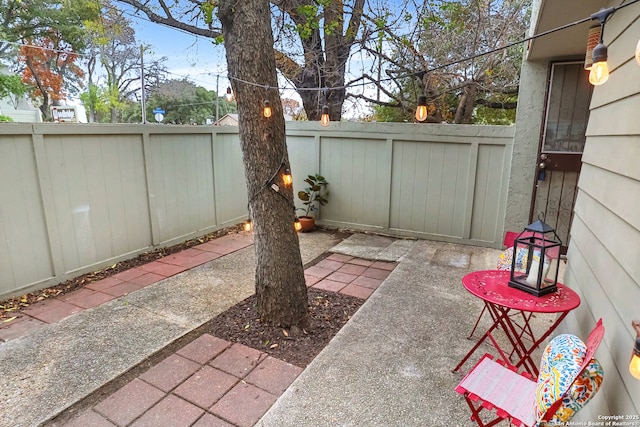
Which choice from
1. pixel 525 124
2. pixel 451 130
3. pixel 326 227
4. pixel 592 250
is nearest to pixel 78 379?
pixel 592 250

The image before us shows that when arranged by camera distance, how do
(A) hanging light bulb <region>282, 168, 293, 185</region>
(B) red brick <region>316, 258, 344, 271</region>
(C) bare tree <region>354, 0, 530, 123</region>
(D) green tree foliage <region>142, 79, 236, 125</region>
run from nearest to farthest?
(A) hanging light bulb <region>282, 168, 293, 185</region> → (B) red brick <region>316, 258, 344, 271</region> → (C) bare tree <region>354, 0, 530, 123</region> → (D) green tree foliage <region>142, 79, 236, 125</region>

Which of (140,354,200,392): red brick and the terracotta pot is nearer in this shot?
(140,354,200,392): red brick

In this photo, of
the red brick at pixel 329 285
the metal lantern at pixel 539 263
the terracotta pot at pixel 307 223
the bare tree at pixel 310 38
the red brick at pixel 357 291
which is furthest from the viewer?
the bare tree at pixel 310 38

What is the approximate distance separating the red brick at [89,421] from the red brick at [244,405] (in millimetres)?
488

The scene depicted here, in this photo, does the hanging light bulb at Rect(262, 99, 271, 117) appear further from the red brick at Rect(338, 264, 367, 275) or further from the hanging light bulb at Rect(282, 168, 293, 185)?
the red brick at Rect(338, 264, 367, 275)

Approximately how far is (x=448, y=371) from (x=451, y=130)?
3082 millimetres

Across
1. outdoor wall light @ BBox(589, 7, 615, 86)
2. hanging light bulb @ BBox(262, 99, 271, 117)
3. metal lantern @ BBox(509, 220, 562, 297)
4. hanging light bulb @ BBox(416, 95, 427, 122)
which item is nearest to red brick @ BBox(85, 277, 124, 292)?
hanging light bulb @ BBox(262, 99, 271, 117)

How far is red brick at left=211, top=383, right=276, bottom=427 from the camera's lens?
1739 millimetres

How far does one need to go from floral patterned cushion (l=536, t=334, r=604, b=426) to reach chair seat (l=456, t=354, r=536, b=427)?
0.19 m

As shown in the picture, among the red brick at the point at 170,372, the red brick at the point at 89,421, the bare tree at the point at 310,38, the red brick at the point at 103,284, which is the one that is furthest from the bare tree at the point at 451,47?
the red brick at the point at 89,421

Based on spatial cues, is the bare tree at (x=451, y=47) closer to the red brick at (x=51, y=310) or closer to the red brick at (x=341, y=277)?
the red brick at (x=341, y=277)

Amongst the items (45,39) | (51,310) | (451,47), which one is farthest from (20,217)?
(45,39)

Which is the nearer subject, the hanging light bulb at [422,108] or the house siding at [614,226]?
the house siding at [614,226]

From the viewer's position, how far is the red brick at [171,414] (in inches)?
66.7
